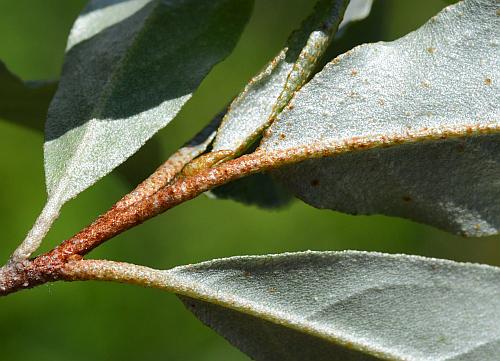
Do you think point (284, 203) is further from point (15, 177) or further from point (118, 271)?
point (15, 177)

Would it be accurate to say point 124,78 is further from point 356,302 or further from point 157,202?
point 356,302

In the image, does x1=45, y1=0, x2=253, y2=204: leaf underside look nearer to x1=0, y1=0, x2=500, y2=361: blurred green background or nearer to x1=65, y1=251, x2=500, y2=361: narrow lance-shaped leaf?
x1=65, y1=251, x2=500, y2=361: narrow lance-shaped leaf

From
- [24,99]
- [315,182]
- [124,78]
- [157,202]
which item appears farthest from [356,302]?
[24,99]

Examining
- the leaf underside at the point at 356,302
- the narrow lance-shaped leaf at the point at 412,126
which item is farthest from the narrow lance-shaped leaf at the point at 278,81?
the leaf underside at the point at 356,302

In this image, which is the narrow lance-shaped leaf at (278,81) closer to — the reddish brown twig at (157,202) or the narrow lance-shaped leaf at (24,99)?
the reddish brown twig at (157,202)

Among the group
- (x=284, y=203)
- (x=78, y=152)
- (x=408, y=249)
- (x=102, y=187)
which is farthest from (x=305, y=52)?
(x=408, y=249)
